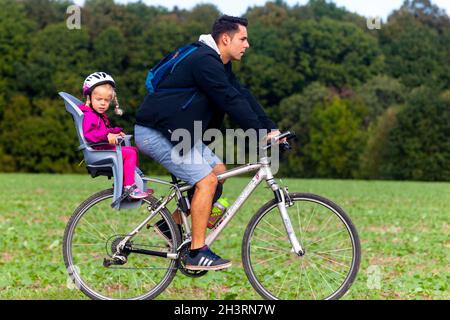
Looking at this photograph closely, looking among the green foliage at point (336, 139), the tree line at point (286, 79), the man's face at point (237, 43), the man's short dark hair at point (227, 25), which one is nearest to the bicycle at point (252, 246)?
the man's face at point (237, 43)

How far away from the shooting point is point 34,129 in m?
63.2

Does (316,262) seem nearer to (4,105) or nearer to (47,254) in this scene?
(47,254)

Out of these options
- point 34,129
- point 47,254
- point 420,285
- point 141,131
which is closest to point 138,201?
point 141,131

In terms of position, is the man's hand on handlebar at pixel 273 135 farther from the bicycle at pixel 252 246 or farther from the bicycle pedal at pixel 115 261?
the bicycle pedal at pixel 115 261

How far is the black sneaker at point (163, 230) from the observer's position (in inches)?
243

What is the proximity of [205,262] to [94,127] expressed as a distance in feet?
4.27

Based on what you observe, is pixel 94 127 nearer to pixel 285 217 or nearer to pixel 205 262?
pixel 205 262

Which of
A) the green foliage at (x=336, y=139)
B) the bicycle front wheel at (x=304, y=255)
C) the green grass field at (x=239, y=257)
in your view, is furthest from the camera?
the green foliage at (x=336, y=139)

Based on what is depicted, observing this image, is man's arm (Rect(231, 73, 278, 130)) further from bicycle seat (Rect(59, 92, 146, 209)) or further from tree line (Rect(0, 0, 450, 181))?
tree line (Rect(0, 0, 450, 181))

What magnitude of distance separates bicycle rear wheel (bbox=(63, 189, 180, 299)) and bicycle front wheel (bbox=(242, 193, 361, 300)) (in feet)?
2.07

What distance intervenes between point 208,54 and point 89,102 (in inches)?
38.1

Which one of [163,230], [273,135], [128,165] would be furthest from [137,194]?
[273,135]

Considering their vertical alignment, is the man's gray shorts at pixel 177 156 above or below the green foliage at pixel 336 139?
above

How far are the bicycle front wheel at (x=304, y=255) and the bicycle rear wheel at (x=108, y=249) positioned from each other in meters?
0.63
